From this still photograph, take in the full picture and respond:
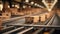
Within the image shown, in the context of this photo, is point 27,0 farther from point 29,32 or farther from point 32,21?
point 29,32

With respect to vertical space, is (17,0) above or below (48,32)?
above

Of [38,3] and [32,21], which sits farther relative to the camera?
[38,3]

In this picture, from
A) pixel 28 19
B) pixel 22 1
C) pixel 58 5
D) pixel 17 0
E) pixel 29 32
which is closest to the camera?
pixel 29 32

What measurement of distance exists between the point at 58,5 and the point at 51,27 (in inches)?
271

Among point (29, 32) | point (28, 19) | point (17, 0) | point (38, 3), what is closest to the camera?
point (29, 32)

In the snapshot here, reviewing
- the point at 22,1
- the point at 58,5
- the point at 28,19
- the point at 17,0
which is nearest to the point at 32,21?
the point at 28,19

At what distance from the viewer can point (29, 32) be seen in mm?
3104

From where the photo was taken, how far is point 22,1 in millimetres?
9000

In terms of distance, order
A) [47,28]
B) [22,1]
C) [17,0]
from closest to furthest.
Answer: [47,28]
[17,0]
[22,1]

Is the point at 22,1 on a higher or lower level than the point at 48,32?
higher

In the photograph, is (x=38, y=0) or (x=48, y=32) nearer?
(x=48, y=32)

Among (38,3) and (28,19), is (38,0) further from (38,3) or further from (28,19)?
(28,19)

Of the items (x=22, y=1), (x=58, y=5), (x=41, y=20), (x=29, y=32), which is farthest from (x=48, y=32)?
(x=58, y=5)

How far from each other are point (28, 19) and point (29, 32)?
1.50m
